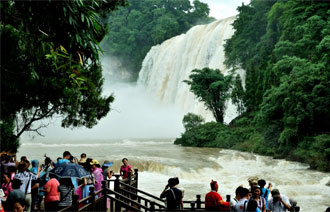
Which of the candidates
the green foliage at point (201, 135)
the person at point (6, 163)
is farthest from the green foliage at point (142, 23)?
the person at point (6, 163)

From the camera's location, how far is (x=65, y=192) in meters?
7.05

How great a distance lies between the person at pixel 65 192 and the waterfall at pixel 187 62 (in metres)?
31.6

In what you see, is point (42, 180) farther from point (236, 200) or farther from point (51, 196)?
point (236, 200)

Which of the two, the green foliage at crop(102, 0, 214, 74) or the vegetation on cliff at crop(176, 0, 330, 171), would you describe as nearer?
the vegetation on cliff at crop(176, 0, 330, 171)

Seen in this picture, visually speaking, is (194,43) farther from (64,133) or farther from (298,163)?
(298,163)

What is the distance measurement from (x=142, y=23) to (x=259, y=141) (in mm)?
56448

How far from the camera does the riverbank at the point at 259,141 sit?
66.8ft

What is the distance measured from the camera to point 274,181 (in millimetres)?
16484

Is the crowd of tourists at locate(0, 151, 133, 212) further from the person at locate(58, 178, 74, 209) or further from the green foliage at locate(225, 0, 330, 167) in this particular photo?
the green foliage at locate(225, 0, 330, 167)

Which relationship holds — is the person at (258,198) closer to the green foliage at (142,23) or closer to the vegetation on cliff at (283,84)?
the vegetation on cliff at (283,84)

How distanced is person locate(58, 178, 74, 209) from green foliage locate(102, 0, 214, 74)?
6817 cm

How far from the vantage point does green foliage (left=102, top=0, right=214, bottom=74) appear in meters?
76.8

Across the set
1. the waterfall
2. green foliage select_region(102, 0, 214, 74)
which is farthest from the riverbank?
green foliage select_region(102, 0, 214, 74)

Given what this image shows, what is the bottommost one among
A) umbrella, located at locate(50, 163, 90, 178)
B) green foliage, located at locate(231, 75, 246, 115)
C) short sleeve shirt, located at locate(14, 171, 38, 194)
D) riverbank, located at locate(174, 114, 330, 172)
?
short sleeve shirt, located at locate(14, 171, 38, 194)
